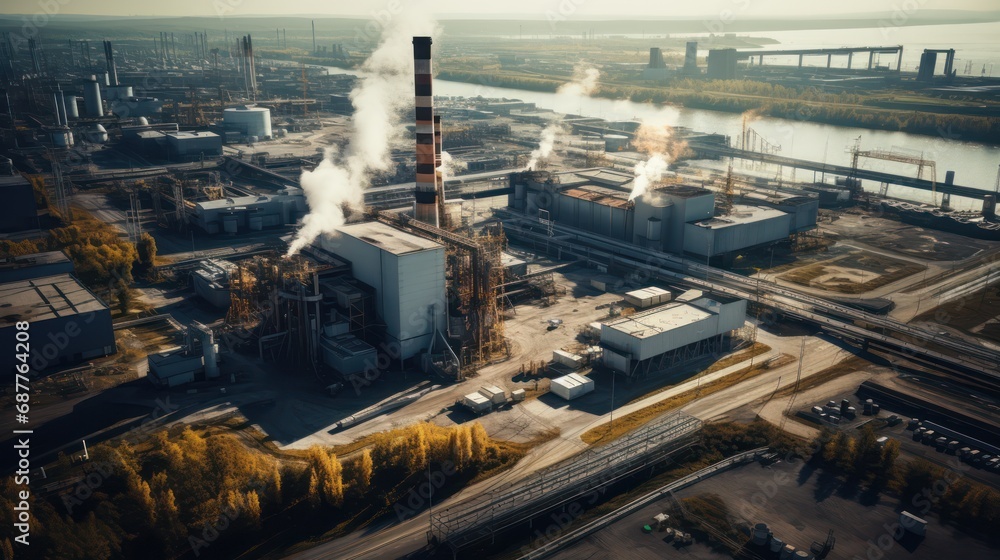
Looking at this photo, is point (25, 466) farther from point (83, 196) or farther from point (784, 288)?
point (83, 196)

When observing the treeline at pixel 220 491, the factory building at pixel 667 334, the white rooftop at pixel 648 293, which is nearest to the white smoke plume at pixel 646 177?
the white rooftop at pixel 648 293

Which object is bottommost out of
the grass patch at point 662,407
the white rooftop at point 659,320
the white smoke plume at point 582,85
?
the grass patch at point 662,407

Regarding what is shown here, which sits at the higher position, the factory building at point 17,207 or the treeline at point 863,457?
the factory building at point 17,207

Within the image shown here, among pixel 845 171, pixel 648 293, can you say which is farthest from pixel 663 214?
pixel 845 171

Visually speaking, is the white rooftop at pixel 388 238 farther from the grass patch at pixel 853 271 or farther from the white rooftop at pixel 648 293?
the grass patch at pixel 853 271

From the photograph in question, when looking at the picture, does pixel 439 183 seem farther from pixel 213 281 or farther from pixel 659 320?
pixel 659 320

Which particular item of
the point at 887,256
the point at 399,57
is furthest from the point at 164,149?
the point at 887,256

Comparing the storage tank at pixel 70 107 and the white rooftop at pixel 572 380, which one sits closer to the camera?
the white rooftop at pixel 572 380
